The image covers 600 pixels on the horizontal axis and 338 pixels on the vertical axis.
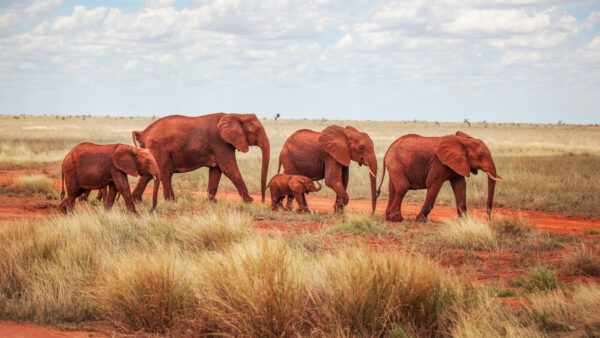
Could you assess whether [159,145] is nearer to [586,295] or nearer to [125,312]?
[125,312]

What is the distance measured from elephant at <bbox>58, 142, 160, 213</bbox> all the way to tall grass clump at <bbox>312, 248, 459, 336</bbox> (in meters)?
6.19

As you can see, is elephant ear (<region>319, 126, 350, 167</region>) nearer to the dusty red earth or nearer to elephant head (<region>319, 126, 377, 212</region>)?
elephant head (<region>319, 126, 377, 212</region>)

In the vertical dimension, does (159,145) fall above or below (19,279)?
above

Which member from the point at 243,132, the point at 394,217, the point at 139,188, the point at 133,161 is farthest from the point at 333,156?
the point at 139,188

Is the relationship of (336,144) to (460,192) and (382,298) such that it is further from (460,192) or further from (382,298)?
(382,298)

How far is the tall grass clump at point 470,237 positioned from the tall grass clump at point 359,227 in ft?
4.42

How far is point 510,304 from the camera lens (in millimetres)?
6387

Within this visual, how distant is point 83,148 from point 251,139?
4.32 metres

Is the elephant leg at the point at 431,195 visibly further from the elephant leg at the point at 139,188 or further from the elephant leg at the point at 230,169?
the elephant leg at the point at 139,188

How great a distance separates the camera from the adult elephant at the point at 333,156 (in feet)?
43.2

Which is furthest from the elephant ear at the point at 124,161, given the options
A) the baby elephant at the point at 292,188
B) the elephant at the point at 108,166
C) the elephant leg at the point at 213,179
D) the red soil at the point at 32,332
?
the red soil at the point at 32,332

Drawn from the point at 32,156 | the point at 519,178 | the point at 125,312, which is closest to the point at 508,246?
the point at 125,312

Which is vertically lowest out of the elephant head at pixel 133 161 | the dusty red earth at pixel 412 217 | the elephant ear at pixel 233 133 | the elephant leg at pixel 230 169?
the dusty red earth at pixel 412 217

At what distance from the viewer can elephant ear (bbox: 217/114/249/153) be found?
1400 centimetres
